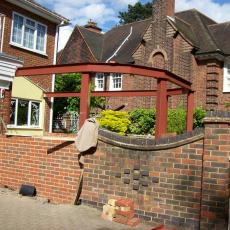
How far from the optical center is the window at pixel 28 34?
19438 millimetres

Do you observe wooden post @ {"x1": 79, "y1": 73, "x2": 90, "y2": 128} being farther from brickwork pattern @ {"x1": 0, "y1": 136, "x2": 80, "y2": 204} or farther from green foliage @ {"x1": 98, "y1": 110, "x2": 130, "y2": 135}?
green foliage @ {"x1": 98, "y1": 110, "x2": 130, "y2": 135}

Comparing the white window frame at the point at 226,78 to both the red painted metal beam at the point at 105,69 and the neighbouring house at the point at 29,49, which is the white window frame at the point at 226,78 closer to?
the neighbouring house at the point at 29,49

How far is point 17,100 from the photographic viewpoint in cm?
1838

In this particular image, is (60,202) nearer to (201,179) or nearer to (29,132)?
(201,179)

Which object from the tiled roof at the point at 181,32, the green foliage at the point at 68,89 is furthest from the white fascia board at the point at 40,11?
the tiled roof at the point at 181,32

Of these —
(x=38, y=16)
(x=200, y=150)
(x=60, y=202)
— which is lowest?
(x=60, y=202)

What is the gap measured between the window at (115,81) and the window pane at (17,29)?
10022 mm

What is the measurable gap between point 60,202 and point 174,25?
18.7m

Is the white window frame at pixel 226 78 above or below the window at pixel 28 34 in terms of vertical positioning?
below

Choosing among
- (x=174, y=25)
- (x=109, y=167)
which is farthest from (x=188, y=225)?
(x=174, y=25)

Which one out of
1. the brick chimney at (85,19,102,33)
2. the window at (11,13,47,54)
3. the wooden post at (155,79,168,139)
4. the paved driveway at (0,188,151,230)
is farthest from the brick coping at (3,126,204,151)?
the brick chimney at (85,19,102,33)

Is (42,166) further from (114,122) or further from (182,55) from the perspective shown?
(182,55)

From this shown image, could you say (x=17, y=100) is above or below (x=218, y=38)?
below

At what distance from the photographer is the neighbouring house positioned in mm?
18469
